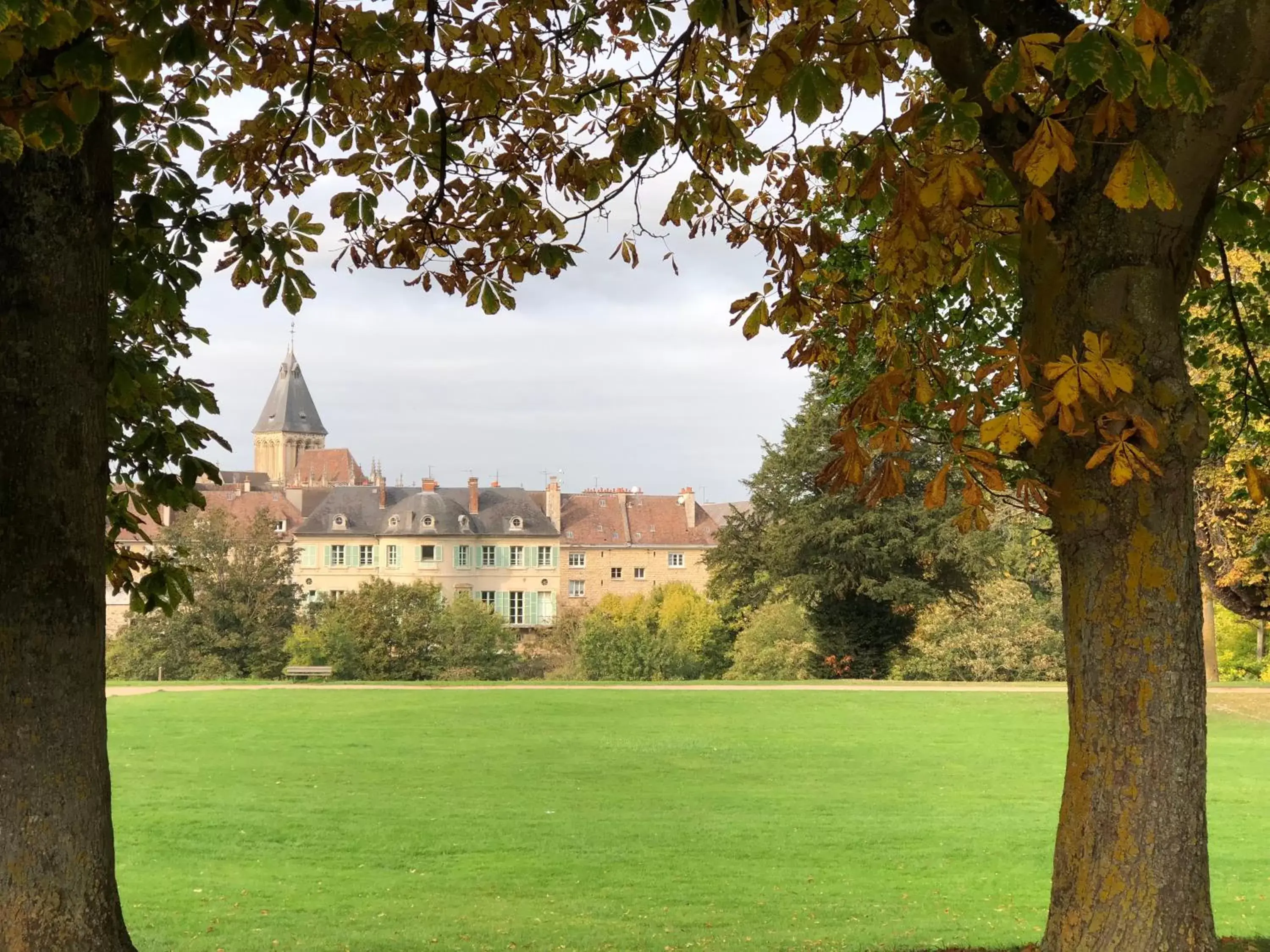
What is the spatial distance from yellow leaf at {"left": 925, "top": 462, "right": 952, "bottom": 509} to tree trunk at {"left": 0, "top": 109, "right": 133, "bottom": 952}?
2.70 m

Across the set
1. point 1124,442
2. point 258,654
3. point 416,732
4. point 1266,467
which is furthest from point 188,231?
point 258,654

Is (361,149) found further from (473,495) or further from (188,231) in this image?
(473,495)

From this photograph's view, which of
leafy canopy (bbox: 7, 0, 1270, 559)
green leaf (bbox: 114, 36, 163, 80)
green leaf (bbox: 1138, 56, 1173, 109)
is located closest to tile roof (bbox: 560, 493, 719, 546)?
leafy canopy (bbox: 7, 0, 1270, 559)

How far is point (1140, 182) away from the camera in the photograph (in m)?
2.96

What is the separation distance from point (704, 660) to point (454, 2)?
41.7 metres

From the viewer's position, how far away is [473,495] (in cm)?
6931

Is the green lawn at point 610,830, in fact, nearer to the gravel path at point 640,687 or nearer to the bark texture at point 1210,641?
the gravel path at point 640,687

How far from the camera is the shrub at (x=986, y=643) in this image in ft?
111

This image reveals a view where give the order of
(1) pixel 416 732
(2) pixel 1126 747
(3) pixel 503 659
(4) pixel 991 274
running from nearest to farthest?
(2) pixel 1126 747 < (4) pixel 991 274 < (1) pixel 416 732 < (3) pixel 503 659

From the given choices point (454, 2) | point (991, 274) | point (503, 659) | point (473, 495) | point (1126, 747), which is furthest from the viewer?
point (473, 495)

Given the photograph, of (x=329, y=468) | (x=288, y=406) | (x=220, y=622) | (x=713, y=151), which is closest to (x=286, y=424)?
(x=288, y=406)

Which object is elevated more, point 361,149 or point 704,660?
point 361,149

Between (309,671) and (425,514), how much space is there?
29.1m

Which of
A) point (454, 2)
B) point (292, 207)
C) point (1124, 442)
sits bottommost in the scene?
point (1124, 442)
